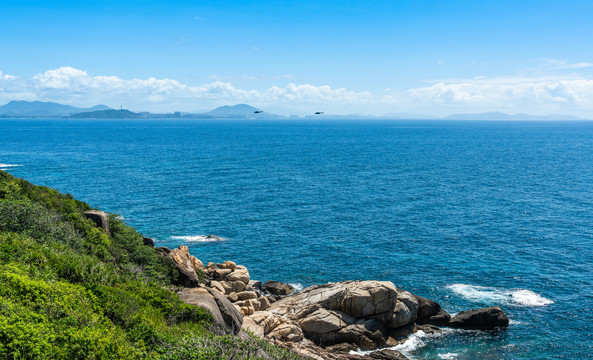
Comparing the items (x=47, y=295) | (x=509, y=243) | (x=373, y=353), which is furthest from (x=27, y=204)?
(x=509, y=243)

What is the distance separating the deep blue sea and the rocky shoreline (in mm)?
1975

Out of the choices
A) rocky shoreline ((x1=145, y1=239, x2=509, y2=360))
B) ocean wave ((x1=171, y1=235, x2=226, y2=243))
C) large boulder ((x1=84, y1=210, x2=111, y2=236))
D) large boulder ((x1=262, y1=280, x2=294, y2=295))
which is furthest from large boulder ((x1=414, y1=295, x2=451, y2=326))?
large boulder ((x1=84, y1=210, x2=111, y2=236))

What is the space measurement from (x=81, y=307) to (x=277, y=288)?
3104 cm

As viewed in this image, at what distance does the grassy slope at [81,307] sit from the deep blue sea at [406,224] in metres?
23.7

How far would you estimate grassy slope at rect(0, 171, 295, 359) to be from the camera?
1781 cm

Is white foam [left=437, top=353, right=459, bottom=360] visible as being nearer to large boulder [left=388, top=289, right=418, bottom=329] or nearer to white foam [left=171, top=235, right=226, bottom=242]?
large boulder [left=388, top=289, right=418, bottom=329]

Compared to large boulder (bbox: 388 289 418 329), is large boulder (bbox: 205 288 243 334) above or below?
above

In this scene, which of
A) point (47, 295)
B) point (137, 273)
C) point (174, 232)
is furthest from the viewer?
point (174, 232)

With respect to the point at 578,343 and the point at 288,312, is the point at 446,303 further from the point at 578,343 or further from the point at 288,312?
the point at 288,312

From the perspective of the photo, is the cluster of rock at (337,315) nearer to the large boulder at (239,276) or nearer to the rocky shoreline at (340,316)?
the rocky shoreline at (340,316)

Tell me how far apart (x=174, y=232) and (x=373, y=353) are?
42006mm

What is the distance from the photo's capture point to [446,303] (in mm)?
49312

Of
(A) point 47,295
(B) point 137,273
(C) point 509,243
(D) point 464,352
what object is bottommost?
(D) point 464,352

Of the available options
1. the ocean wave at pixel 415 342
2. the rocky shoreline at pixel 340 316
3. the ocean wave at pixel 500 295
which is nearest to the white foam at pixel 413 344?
the ocean wave at pixel 415 342
